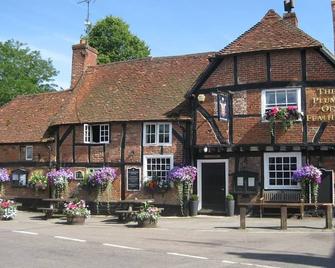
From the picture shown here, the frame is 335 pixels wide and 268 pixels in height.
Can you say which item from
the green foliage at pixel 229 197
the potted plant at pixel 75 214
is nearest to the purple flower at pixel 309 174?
the green foliage at pixel 229 197

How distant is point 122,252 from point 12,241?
369 centimetres

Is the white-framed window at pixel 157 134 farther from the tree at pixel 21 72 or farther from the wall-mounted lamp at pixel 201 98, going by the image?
the tree at pixel 21 72

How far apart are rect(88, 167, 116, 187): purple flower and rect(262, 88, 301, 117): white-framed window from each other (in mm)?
7124

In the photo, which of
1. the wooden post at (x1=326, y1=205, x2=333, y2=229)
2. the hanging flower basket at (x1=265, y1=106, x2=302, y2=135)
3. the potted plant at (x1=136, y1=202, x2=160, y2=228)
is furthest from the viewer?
the hanging flower basket at (x1=265, y1=106, x2=302, y2=135)

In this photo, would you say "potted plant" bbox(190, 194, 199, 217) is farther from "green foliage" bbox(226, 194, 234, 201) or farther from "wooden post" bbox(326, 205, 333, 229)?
"wooden post" bbox(326, 205, 333, 229)

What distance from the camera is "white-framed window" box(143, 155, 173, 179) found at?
22750 millimetres

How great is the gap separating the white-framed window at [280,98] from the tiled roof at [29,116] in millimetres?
11080

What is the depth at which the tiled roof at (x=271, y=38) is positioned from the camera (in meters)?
20.7

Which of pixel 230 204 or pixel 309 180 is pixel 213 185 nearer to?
pixel 230 204

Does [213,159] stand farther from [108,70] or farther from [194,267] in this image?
[194,267]

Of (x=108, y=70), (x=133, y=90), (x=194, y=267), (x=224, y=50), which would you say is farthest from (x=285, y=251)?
(x=108, y=70)

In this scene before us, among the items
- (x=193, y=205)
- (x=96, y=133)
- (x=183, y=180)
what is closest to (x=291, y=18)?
(x=183, y=180)

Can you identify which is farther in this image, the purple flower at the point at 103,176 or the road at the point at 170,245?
the purple flower at the point at 103,176

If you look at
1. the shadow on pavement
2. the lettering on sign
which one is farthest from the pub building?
the shadow on pavement
